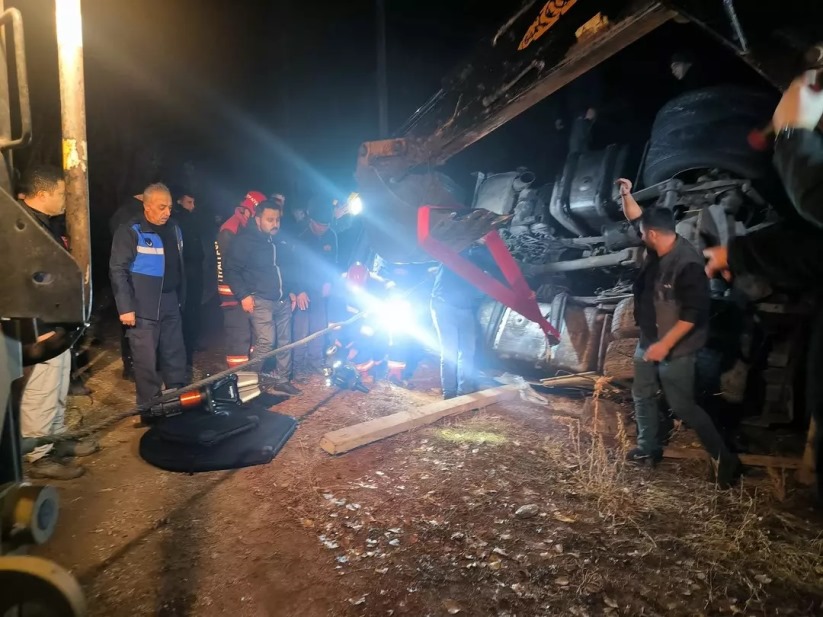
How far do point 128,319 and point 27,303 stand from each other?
8.95 ft

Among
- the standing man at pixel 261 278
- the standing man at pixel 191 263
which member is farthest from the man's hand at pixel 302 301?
the standing man at pixel 191 263

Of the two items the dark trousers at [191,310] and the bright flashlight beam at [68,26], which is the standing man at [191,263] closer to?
the dark trousers at [191,310]

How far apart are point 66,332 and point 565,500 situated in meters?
2.86

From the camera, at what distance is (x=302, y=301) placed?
19.4 ft

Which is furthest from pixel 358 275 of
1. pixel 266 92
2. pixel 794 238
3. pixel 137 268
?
pixel 266 92

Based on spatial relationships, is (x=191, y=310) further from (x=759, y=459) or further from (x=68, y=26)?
(x=759, y=459)

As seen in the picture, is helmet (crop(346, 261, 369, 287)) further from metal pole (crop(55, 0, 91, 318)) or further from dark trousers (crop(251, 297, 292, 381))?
metal pole (crop(55, 0, 91, 318))

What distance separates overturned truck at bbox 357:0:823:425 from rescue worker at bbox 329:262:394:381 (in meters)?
0.92

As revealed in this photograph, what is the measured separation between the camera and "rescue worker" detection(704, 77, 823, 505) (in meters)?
2.07

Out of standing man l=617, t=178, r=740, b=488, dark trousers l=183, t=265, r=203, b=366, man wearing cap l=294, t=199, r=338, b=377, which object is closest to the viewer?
standing man l=617, t=178, r=740, b=488

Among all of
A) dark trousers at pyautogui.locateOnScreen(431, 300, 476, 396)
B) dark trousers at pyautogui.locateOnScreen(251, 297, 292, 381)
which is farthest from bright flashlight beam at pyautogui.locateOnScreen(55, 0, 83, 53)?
dark trousers at pyautogui.locateOnScreen(431, 300, 476, 396)

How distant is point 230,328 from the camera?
212 inches

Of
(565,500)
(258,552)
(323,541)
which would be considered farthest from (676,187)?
(258,552)

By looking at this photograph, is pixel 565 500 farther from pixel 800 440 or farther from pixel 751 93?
pixel 751 93
